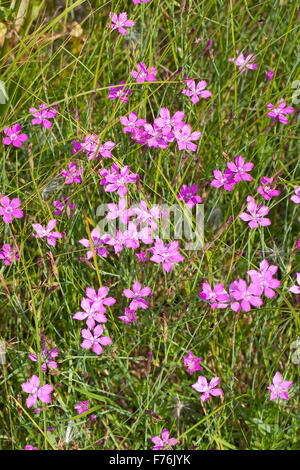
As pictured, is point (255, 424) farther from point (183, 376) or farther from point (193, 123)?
point (193, 123)

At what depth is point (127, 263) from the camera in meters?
1.54

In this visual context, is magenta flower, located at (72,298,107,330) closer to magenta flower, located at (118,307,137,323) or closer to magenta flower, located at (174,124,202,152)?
magenta flower, located at (118,307,137,323)

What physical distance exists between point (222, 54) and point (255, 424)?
1245 millimetres

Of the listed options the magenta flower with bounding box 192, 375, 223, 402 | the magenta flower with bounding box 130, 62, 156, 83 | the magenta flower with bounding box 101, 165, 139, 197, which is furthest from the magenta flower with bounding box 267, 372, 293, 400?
the magenta flower with bounding box 130, 62, 156, 83

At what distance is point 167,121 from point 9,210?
536 millimetres

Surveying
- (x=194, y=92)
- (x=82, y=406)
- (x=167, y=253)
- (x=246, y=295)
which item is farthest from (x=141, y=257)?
(x=194, y=92)

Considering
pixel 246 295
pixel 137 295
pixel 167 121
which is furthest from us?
pixel 167 121

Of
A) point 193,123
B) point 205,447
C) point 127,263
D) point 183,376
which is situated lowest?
point 205,447

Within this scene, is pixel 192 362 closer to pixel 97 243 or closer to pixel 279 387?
pixel 279 387

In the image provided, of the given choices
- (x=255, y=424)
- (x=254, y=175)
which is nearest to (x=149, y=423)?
(x=255, y=424)

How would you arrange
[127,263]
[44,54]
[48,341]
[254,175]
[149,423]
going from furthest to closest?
[44,54] → [254,175] → [127,263] → [149,423] → [48,341]

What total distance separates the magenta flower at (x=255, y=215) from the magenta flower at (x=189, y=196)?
16 cm

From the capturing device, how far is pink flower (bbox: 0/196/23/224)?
1.40 m

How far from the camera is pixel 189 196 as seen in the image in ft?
4.95
